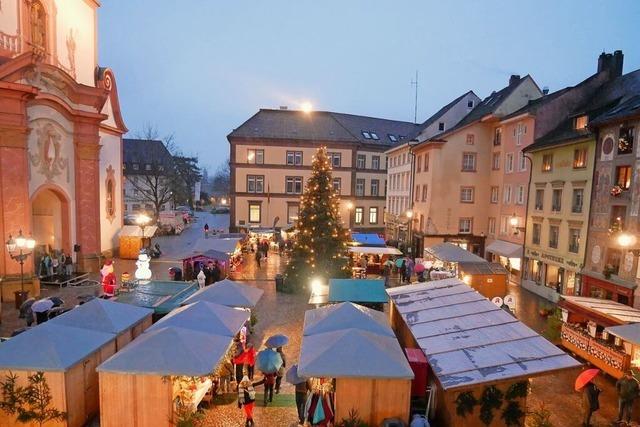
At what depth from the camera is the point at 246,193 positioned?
153 ft

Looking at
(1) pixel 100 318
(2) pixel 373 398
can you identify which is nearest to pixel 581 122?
(2) pixel 373 398

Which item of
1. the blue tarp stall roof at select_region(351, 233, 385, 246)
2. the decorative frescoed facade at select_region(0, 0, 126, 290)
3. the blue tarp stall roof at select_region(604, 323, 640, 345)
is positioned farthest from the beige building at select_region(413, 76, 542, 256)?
the decorative frescoed facade at select_region(0, 0, 126, 290)

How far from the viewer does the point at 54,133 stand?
2192 cm

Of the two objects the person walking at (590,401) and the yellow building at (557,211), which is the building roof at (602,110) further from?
the person walking at (590,401)

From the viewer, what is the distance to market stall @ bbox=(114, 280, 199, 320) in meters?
14.2

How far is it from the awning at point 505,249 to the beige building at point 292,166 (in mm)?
21459

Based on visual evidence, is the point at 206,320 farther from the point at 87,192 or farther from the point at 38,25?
the point at 38,25

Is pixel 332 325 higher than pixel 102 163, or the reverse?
pixel 102 163

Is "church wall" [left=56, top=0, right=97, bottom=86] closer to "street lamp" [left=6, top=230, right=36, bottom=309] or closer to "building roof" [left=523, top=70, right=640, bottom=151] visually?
"street lamp" [left=6, top=230, right=36, bottom=309]

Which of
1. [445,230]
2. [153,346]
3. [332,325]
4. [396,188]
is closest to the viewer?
[153,346]

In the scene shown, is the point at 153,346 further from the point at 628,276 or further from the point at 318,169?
the point at 628,276

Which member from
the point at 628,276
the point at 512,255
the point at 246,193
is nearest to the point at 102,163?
the point at 246,193

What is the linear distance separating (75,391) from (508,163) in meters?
28.1

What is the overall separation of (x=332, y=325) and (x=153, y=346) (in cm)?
419
